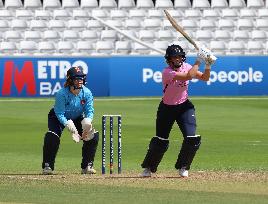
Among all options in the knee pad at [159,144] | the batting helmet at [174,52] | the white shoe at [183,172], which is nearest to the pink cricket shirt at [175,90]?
the batting helmet at [174,52]

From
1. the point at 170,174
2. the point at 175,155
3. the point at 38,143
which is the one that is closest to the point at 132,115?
the point at 38,143

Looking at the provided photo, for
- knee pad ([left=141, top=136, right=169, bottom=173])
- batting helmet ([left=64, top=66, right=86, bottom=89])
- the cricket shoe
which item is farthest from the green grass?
batting helmet ([left=64, top=66, right=86, bottom=89])

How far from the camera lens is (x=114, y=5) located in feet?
119

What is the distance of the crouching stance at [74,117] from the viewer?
13.1 metres

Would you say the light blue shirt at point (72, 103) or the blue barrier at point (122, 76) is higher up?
the light blue shirt at point (72, 103)

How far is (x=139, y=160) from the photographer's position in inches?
609

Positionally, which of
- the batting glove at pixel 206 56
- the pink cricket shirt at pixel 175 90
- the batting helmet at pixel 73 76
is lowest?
the pink cricket shirt at pixel 175 90

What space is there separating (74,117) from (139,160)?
244 centimetres

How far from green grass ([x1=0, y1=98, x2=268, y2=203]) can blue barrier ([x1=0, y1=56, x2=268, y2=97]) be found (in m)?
3.43

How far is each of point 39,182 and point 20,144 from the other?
6044 millimetres

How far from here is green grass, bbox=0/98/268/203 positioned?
10.8m

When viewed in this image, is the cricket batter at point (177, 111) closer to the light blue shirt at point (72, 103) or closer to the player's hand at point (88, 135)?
the player's hand at point (88, 135)

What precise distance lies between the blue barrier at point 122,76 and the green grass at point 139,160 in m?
3.43

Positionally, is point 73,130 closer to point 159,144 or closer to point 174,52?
point 159,144
